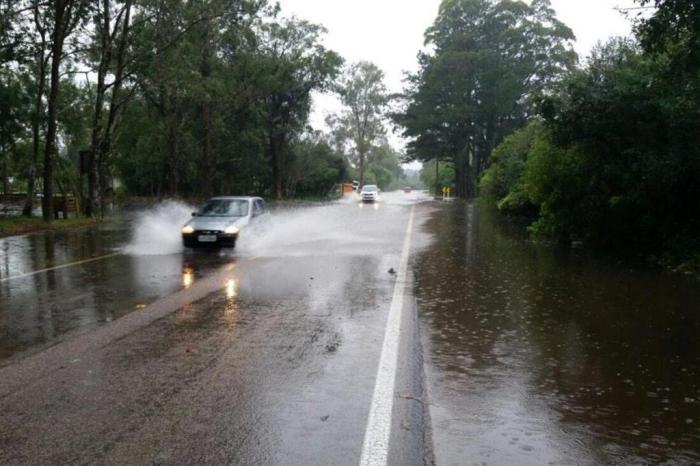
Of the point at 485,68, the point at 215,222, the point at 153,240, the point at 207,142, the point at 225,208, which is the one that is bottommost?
the point at 153,240

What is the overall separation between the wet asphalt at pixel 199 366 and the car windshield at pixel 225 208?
5.00 m

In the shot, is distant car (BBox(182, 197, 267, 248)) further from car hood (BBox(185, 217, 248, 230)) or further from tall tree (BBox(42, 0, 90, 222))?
tall tree (BBox(42, 0, 90, 222))

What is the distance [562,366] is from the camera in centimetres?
572

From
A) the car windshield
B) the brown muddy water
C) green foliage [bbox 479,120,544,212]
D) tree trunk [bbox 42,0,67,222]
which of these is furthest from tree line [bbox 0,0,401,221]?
the brown muddy water

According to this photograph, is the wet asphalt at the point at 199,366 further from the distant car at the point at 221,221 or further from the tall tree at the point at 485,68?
the tall tree at the point at 485,68

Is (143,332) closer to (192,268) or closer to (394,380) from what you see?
(394,380)

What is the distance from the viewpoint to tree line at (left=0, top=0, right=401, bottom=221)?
25141 millimetres

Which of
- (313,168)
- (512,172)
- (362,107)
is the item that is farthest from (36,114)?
(362,107)

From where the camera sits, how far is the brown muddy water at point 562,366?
4008mm

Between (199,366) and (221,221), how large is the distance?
34.8 feet

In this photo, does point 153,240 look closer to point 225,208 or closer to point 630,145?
point 225,208

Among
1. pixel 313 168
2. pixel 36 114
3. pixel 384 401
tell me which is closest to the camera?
pixel 384 401

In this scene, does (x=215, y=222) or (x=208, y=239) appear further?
(x=215, y=222)

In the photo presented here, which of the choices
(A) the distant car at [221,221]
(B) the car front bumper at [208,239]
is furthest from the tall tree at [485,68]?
(B) the car front bumper at [208,239]
